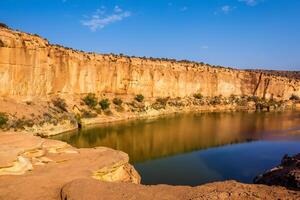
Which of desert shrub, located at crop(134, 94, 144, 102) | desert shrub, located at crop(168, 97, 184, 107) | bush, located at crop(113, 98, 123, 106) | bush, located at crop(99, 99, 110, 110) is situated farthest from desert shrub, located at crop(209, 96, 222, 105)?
bush, located at crop(99, 99, 110, 110)

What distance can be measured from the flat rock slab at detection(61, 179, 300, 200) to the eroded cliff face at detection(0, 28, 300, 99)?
1146 inches

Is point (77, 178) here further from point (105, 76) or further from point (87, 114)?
point (105, 76)

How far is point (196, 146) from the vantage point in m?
30.7

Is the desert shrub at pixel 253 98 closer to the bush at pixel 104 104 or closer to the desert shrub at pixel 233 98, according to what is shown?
the desert shrub at pixel 233 98

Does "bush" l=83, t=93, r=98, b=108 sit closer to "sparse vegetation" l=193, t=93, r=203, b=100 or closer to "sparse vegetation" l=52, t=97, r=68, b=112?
"sparse vegetation" l=52, t=97, r=68, b=112

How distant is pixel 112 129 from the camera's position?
137 feet

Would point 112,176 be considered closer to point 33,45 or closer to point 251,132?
point 251,132

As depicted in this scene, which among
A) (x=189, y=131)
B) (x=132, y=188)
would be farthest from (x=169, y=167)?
(x=189, y=131)

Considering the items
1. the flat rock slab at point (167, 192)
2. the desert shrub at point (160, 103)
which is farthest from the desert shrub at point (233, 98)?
the flat rock slab at point (167, 192)

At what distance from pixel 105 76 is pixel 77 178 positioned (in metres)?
44.6

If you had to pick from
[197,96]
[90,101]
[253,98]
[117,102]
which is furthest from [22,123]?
[253,98]

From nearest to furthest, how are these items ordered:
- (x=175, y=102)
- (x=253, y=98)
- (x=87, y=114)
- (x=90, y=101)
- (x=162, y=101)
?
(x=87, y=114) < (x=90, y=101) < (x=162, y=101) < (x=175, y=102) < (x=253, y=98)

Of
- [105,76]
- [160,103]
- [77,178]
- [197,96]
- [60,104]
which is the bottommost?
[77,178]

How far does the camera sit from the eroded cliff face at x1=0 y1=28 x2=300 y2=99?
39.2 metres
